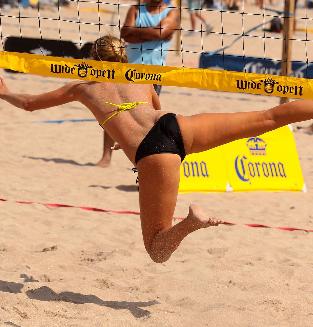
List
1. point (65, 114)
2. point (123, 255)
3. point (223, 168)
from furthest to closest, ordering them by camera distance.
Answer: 1. point (65, 114)
2. point (223, 168)
3. point (123, 255)

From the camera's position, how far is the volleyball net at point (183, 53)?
5391 mm

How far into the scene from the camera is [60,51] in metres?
12.2

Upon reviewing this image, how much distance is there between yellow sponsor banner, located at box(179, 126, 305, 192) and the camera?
7.26m

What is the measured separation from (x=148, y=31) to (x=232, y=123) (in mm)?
3838

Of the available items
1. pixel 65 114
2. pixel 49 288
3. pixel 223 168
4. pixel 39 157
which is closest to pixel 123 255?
pixel 49 288

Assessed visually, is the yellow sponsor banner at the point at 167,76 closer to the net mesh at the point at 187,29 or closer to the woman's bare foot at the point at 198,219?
the woman's bare foot at the point at 198,219

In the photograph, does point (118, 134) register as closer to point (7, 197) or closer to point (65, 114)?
point (7, 197)

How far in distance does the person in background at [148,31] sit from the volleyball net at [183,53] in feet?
0.51

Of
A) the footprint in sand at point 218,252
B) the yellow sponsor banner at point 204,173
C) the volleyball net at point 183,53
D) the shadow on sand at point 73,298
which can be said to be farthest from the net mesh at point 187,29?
the shadow on sand at point 73,298

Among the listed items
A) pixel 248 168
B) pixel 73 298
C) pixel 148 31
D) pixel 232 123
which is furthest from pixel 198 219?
pixel 148 31

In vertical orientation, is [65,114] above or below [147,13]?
below

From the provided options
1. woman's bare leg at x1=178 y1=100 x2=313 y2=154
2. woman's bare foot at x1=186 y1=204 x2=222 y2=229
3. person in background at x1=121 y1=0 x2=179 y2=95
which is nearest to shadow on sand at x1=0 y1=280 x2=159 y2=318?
woman's bare foot at x1=186 y1=204 x2=222 y2=229

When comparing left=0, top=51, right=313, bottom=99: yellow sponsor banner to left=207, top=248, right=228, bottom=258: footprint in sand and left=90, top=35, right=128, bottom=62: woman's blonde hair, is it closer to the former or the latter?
left=90, top=35, right=128, bottom=62: woman's blonde hair

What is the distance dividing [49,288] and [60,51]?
7834 millimetres
